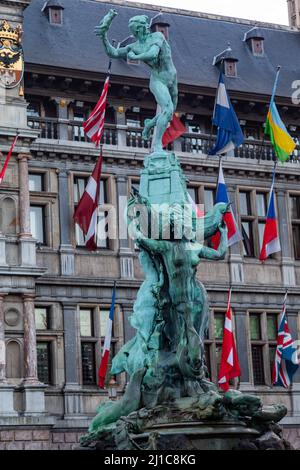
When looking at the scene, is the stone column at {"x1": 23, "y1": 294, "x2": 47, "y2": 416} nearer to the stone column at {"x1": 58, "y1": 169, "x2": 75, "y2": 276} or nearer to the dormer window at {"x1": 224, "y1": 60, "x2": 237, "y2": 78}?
the stone column at {"x1": 58, "y1": 169, "x2": 75, "y2": 276}

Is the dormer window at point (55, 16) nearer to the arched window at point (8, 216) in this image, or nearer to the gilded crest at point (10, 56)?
the gilded crest at point (10, 56)

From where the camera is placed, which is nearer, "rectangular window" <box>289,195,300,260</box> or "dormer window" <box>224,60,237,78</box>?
"rectangular window" <box>289,195,300,260</box>

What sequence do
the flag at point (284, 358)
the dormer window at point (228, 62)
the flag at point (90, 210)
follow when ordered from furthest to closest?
the dormer window at point (228, 62) < the flag at point (284, 358) < the flag at point (90, 210)

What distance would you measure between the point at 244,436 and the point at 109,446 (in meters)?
2.61

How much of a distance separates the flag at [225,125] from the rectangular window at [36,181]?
6500 mm

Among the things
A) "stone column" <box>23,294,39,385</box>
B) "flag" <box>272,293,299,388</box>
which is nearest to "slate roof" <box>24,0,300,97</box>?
"stone column" <box>23,294,39,385</box>

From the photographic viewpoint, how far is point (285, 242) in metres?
48.3

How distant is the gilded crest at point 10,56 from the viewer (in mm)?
42594

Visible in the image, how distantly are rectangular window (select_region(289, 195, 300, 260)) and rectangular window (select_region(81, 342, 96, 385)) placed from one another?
962 centimetres

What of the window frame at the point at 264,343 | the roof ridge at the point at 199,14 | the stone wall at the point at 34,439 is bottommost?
the stone wall at the point at 34,439

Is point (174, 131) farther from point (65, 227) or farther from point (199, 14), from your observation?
point (199, 14)

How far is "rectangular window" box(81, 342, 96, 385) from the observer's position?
141 feet

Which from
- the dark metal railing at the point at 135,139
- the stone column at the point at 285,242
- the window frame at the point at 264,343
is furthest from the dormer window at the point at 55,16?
the window frame at the point at 264,343
